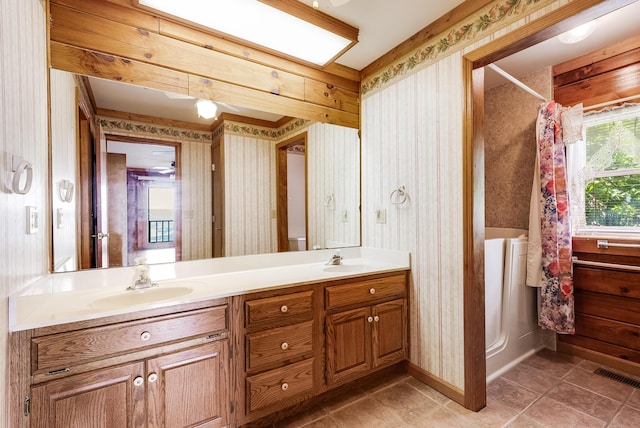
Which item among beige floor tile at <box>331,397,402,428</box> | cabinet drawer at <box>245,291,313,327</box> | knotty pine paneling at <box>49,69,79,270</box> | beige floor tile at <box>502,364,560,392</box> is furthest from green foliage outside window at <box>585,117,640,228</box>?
knotty pine paneling at <box>49,69,79,270</box>

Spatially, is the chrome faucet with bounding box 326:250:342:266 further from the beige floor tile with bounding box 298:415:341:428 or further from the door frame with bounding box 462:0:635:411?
the beige floor tile with bounding box 298:415:341:428

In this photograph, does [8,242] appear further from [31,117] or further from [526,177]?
[526,177]

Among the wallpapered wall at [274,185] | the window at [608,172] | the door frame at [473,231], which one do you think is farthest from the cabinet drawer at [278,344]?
the window at [608,172]

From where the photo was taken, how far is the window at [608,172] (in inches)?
88.8

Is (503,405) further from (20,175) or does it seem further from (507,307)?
(20,175)

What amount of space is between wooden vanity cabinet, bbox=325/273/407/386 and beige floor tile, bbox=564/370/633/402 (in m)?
1.25

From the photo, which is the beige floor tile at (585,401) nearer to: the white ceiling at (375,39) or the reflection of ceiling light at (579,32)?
the reflection of ceiling light at (579,32)

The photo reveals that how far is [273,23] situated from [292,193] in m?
1.14

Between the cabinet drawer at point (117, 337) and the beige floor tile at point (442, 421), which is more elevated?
the cabinet drawer at point (117, 337)

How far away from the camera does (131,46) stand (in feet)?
5.19

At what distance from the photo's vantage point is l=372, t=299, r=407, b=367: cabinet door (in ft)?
6.44

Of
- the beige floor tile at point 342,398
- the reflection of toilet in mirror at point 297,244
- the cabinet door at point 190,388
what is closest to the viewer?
the cabinet door at point 190,388

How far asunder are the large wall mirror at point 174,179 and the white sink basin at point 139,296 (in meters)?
0.26

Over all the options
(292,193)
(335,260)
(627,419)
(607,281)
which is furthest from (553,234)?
(292,193)
